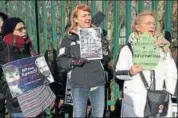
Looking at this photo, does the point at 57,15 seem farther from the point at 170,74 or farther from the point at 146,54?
the point at 170,74

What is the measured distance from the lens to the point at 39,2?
5.51 metres

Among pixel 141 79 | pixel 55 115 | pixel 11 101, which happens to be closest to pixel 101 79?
pixel 141 79

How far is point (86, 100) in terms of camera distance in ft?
14.4

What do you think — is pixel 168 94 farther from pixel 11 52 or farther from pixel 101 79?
pixel 11 52

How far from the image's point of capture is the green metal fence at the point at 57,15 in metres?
4.91

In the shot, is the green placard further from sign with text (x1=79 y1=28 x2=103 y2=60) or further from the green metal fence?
the green metal fence

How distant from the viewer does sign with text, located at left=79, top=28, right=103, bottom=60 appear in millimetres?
4312

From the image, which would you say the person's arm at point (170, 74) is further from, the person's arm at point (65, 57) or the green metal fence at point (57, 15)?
the person's arm at point (65, 57)

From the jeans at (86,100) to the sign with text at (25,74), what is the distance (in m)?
0.39

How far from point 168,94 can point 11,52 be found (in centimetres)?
177

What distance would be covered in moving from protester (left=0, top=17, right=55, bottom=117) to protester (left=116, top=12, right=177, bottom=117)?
975 millimetres

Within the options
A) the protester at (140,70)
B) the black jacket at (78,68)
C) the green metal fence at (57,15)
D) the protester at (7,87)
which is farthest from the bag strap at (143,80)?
the protester at (7,87)

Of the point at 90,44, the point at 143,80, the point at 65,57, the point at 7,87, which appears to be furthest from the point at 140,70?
the point at 7,87

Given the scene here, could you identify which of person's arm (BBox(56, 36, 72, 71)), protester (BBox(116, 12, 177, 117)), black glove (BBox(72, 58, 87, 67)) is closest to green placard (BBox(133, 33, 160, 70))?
protester (BBox(116, 12, 177, 117))
